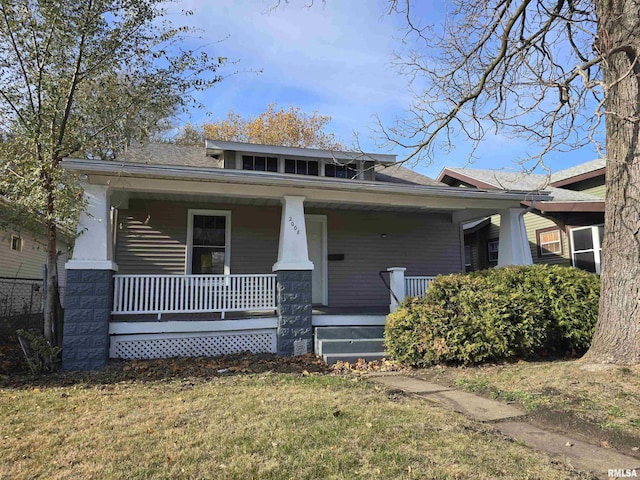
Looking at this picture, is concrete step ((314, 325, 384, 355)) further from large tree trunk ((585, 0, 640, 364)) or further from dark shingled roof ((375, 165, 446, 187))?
dark shingled roof ((375, 165, 446, 187))

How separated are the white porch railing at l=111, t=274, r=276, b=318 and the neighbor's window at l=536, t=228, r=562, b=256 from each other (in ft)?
32.2

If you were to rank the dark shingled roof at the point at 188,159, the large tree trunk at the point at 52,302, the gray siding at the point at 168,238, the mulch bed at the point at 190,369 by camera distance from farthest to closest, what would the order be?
the dark shingled roof at the point at 188,159 < the gray siding at the point at 168,238 < the large tree trunk at the point at 52,302 < the mulch bed at the point at 190,369

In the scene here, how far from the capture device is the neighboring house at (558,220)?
39.1 feet

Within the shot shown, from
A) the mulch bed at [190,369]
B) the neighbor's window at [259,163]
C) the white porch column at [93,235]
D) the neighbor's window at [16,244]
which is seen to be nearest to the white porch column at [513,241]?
the mulch bed at [190,369]

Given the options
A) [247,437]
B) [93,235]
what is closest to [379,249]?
[93,235]

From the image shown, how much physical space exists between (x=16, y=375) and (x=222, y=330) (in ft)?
9.86

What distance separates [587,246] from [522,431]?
10174mm

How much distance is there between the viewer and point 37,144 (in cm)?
661

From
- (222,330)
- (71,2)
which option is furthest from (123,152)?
(222,330)

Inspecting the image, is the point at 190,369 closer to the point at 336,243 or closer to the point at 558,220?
the point at 336,243

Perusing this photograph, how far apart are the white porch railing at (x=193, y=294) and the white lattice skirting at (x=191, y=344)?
43cm

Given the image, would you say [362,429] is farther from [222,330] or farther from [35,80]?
[35,80]

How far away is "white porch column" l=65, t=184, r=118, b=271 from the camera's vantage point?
679 cm

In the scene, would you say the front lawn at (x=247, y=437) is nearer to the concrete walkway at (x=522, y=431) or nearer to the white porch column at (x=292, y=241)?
the concrete walkway at (x=522, y=431)
